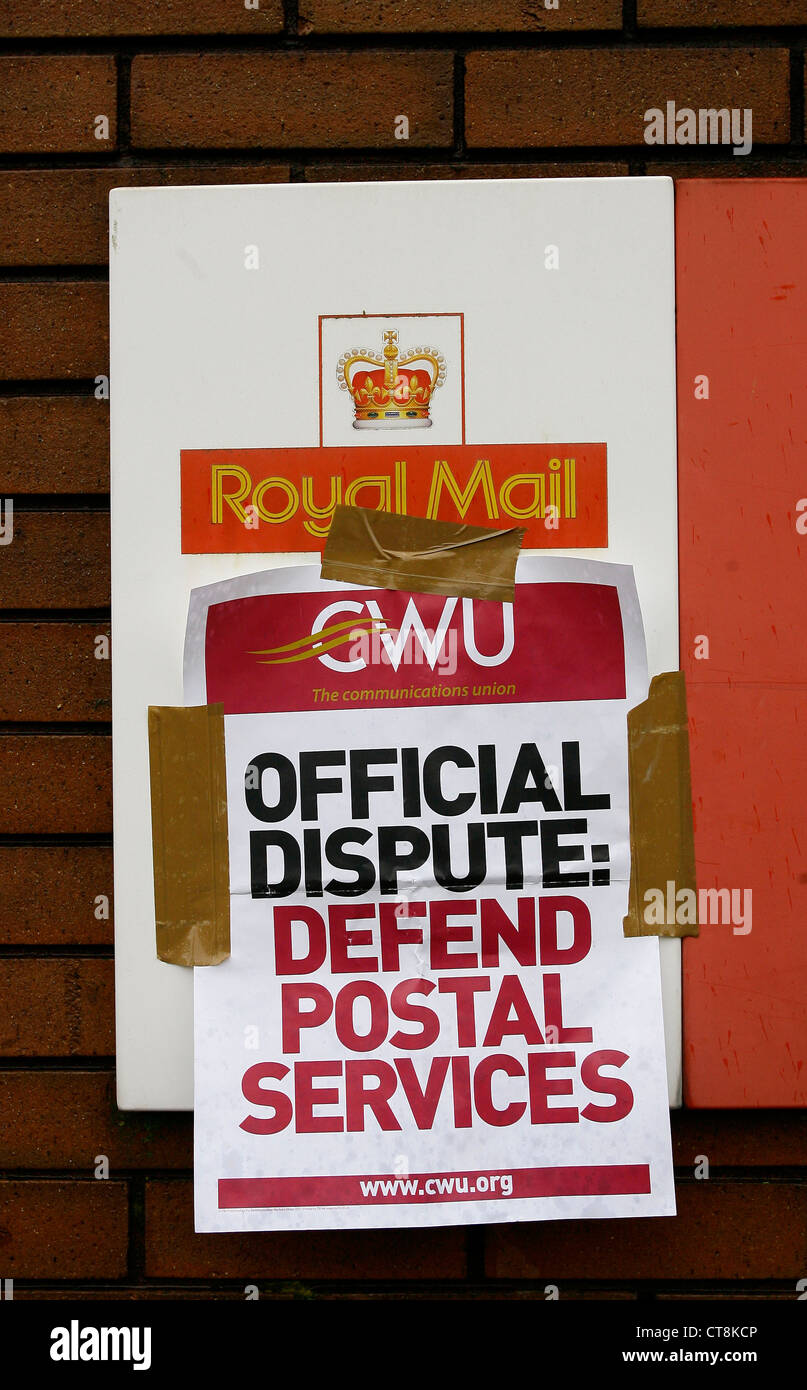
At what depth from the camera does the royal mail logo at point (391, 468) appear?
4.74 ft

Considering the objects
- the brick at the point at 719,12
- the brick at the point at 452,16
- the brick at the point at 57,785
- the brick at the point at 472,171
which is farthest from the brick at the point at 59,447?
the brick at the point at 719,12

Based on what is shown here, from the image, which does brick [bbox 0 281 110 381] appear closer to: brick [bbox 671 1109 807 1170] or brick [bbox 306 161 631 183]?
brick [bbox 306 161 631 183]

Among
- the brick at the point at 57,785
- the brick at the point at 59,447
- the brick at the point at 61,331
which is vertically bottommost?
the brick at the point at 57,785

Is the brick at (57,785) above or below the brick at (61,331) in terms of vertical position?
below

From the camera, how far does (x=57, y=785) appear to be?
5.07ft

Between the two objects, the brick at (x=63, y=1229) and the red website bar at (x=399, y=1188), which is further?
the brick at (x=63, y=1229)

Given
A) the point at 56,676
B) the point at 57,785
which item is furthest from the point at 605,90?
the point at 57,785

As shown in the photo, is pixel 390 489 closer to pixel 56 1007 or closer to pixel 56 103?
pixel 56 103

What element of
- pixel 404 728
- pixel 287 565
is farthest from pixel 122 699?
pixel 404 728

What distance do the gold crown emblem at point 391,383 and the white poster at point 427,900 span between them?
0.87ft

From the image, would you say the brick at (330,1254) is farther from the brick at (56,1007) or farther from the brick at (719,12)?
the brick at (719,12)

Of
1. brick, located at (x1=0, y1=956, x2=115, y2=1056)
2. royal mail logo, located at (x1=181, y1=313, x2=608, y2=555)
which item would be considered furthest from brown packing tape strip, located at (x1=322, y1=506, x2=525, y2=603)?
brick, located at (x1=0, y1=956, x2=115, y2=1056)

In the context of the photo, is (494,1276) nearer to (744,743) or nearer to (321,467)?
(744,743)

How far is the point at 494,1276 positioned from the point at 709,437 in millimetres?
1390
